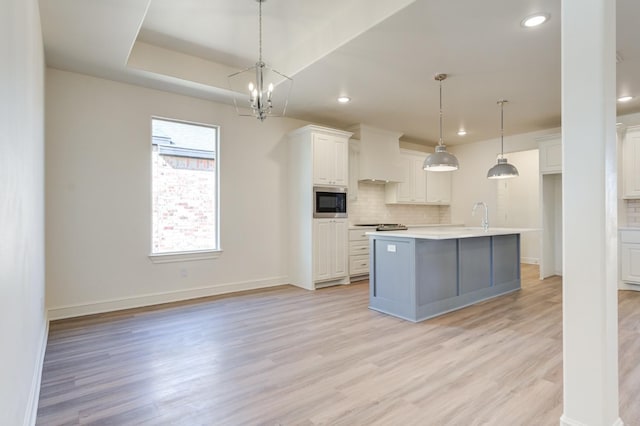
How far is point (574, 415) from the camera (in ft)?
5.49

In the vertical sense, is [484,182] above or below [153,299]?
above

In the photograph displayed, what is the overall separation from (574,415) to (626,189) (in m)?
5.25

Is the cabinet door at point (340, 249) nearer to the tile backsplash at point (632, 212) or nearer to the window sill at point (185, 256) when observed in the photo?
the window sill at point (185, 256)

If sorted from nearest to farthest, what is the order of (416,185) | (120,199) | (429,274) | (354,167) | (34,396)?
1. (34,396)
2. (429,274)
3. (120,199)
4. (354,167)
5. (416,185)

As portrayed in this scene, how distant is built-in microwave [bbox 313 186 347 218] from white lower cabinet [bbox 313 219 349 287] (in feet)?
0.38

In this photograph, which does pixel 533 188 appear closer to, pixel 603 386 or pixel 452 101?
pixel 452 101

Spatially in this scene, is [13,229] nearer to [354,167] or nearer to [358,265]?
[358,265]

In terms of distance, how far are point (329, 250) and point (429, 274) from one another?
1.94 metres

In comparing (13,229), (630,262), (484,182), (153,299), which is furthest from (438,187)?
(13,229)

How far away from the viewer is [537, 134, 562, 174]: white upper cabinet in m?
5.85

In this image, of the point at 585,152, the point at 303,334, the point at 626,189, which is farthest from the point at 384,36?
the point at 626,189

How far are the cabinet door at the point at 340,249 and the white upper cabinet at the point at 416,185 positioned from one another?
1.83 metres

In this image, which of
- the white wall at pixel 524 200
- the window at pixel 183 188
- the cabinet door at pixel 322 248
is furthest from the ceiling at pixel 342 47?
the white wall at pixel 524 200

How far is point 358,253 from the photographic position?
19.4ft
